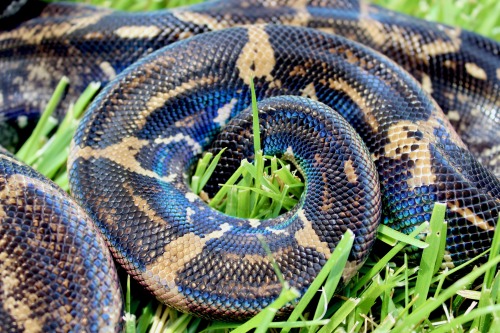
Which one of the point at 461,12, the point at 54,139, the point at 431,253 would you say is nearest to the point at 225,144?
the point at 54,139

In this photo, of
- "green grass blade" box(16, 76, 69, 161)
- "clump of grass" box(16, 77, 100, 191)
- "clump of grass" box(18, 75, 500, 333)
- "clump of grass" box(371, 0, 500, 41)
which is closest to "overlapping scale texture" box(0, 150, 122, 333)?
"clump of grass" box(18, 75, 500, 333)

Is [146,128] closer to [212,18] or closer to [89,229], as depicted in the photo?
[89,229]

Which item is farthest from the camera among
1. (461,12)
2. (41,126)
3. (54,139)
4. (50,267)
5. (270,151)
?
(461,12)

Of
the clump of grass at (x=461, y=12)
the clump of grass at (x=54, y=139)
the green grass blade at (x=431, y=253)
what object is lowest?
the clump of grass at (x=54, y=139)

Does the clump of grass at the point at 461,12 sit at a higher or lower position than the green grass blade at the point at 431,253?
higher

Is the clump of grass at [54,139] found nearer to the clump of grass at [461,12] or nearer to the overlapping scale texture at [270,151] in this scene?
the overlapping scale texture at [270,151]

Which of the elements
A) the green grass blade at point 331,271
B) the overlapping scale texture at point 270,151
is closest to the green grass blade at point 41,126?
the overlapping scale texture at point 270,151

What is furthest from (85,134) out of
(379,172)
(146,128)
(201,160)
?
(379,172)

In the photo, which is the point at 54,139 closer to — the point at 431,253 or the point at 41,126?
the point at 41,126

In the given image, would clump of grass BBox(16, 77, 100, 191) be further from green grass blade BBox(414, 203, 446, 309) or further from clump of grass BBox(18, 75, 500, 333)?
green grass blade BBox(414, 203, 446, 309)

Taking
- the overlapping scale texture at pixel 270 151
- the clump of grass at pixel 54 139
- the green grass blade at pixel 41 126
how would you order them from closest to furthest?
the overlapping scale texture at pixel 270 151, the clump of grass at pixel 54 139, the green grass blade at pixel 41 126
